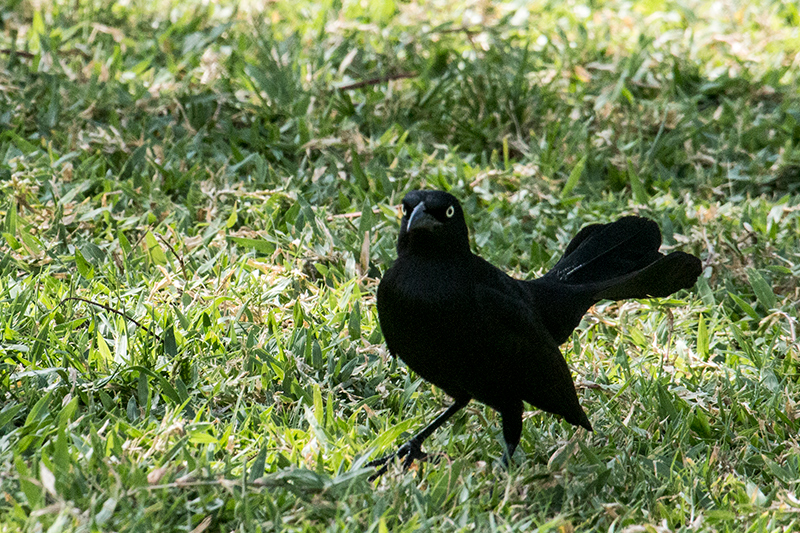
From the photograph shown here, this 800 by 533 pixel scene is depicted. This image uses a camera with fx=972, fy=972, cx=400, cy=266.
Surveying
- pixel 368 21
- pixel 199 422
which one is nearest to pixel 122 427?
pixel 199 422

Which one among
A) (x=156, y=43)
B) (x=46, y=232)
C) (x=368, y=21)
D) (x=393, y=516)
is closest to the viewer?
(x=393, y=516)

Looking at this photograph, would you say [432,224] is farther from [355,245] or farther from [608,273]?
[355,245]

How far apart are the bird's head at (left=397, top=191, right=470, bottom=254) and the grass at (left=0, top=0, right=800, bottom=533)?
27.6 inches

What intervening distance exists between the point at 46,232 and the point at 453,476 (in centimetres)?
267

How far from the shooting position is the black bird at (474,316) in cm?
329

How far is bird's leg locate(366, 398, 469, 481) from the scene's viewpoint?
133 inches

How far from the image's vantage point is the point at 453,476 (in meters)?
3.24

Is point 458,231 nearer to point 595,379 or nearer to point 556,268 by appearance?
point 556,268

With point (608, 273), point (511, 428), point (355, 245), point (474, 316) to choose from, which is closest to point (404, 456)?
point (511, 428)

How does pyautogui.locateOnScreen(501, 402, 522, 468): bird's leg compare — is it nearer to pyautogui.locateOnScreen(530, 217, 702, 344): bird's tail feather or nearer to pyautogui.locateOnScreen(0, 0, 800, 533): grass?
pyautogui.locateOnScreen(0, 0, 800, 533): grass

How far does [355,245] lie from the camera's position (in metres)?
4.97

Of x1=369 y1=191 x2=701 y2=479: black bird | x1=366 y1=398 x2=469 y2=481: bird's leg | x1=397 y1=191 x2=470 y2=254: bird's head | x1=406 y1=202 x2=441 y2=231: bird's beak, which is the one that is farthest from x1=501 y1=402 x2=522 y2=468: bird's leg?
x1=406 y1=202 x2=441 y2=231: bird's beak

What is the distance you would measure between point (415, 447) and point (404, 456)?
0.17 feet

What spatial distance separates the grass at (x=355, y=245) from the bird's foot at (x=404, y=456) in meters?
0.07
